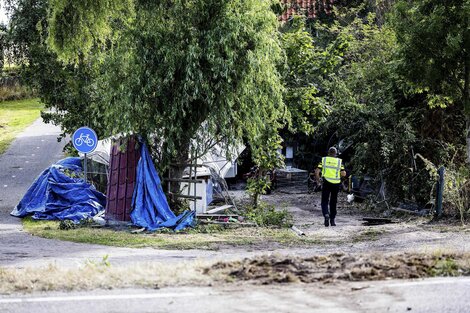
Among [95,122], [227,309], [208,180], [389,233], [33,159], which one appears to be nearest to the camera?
[227,309]

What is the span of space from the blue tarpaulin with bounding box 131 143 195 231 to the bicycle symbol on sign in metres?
1.76

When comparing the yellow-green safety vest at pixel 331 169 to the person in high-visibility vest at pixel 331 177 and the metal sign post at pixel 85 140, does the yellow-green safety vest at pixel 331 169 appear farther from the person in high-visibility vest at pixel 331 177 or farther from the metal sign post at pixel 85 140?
the metal sign post at pixel 85 140

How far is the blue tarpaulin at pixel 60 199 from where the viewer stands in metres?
21.1

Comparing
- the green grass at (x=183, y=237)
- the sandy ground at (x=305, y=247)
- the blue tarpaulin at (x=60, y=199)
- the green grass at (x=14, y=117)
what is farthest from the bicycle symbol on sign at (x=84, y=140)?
the green grass at (x=14, y=117)

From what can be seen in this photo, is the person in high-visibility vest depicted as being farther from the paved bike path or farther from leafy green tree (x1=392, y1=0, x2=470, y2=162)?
the paved bike path

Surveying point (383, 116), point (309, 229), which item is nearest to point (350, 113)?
point (383, 116)

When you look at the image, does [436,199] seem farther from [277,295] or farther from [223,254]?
[277,295]

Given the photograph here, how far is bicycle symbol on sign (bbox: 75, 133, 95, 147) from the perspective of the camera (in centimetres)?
1997

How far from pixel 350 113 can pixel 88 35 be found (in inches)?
385

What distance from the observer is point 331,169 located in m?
18.2

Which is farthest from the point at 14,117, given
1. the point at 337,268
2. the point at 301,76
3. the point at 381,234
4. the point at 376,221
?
the point at 337,268

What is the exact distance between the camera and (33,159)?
118 feet

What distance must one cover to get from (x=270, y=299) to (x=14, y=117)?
4561cm

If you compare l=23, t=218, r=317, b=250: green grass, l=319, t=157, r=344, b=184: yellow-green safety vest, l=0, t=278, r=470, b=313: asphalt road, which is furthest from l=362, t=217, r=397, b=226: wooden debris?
l=0, t=278, r=470, b=313: asphalt road
